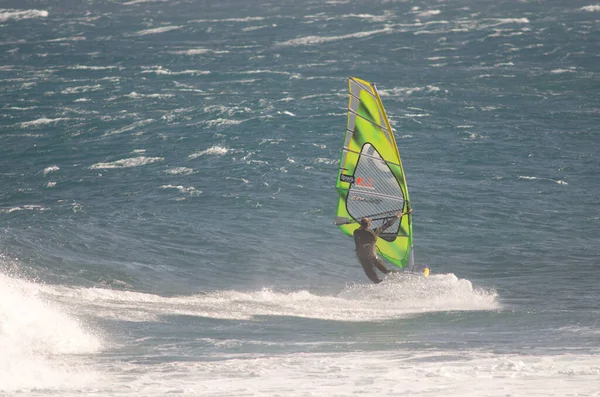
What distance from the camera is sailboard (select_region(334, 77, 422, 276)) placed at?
51.0 ft

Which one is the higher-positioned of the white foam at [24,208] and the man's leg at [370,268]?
the man's leg at [370,268]

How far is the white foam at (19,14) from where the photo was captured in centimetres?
6681

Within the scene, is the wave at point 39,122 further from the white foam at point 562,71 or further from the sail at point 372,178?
the sail at point 372,178

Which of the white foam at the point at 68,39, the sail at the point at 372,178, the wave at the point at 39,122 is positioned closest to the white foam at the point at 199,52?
the white foam at the point at 68,39

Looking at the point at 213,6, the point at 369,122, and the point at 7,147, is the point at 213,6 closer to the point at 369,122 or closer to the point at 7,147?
the point at 7,147

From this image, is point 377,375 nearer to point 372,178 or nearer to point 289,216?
point 372,178

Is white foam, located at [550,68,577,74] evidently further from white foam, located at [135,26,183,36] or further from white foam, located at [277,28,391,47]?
white foam, located at [135,26,183,36]

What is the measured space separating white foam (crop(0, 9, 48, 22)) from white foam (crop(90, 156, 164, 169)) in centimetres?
4180

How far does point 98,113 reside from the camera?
35.5 meters

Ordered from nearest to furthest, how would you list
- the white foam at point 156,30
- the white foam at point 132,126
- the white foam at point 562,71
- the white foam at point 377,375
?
the white foam at point 377,375, the white foam at point 132,126, the white foam at point 562,71, the white foam at point 156,30

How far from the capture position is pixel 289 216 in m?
22.8

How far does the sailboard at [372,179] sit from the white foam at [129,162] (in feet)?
43.0

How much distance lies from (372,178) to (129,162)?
14.1 metres

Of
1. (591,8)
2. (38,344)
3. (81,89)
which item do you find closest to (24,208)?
(38,344)
